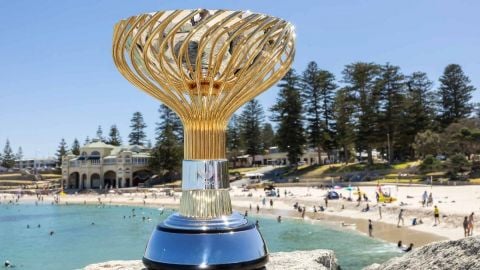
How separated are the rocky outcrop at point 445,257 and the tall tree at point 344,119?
42786 mm

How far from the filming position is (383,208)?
99.0 ft

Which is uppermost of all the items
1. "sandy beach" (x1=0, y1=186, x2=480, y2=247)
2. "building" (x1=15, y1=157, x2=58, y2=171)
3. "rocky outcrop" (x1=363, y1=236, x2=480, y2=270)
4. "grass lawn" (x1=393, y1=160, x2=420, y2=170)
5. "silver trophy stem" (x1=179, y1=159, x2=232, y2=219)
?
"building" (x1=15, y1=157, x2=58, y2=171)

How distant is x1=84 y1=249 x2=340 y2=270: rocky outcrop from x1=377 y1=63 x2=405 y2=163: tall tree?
39.8 meters

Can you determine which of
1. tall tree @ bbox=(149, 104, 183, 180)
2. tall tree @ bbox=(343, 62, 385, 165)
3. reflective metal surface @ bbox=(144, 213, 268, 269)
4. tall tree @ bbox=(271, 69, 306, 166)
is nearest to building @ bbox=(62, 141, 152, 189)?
tall tree @ bbox=(149, 104, 183, 180)

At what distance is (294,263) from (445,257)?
137 inches

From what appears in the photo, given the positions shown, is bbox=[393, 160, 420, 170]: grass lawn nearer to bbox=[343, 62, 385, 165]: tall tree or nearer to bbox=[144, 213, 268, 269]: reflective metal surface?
bbox=[343, 62, 385, 165]: tall tree

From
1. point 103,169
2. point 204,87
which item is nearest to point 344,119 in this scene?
point 103,169

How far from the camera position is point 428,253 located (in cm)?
800

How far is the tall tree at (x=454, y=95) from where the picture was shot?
52.9 metres

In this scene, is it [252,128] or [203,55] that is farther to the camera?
[252,128]

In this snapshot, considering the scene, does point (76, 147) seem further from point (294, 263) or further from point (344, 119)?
point (294, 263)

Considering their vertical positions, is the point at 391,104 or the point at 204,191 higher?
the point at 391,104

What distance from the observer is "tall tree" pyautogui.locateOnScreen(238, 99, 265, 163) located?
66000 millimetres

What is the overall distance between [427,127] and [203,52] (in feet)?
162
